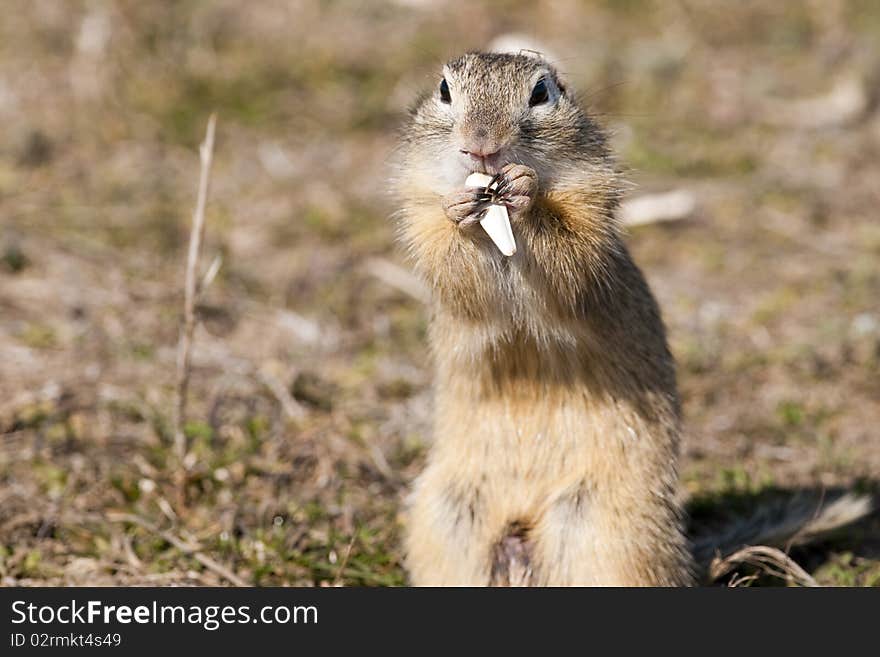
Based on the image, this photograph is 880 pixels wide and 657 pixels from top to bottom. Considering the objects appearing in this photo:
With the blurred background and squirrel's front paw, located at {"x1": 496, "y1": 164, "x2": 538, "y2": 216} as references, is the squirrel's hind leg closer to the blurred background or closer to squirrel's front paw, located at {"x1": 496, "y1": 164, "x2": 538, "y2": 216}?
the blurred background

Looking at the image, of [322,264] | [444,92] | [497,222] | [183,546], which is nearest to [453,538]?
[183,546]

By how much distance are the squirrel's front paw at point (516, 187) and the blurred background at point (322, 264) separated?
0.85 meters

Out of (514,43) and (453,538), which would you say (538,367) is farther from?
(514,43)

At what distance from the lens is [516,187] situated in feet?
12.5

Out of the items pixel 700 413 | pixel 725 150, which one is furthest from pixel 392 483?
pixel 725 150

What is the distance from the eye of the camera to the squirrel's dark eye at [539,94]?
405cm

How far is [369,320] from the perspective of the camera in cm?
680

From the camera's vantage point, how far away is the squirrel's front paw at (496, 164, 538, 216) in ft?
12.5

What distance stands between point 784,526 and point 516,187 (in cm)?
Answer: 180

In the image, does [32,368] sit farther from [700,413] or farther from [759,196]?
[759,196]

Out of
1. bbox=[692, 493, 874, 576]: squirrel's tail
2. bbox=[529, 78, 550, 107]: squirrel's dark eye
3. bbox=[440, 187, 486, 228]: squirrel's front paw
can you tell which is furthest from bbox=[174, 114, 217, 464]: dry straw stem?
bbox=[692, 493, 874, 576]: squirrel's tail

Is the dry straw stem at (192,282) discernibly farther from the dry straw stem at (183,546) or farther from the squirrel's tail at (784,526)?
the squirrel's tail at (784,526)

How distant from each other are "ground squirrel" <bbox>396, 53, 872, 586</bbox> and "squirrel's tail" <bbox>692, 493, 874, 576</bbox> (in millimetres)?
423

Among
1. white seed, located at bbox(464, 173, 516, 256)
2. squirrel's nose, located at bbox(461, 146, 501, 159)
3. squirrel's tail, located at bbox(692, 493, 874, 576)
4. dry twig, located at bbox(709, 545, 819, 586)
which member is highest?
squirrel's nose, located at bbox(461, 146, 501, 159)
